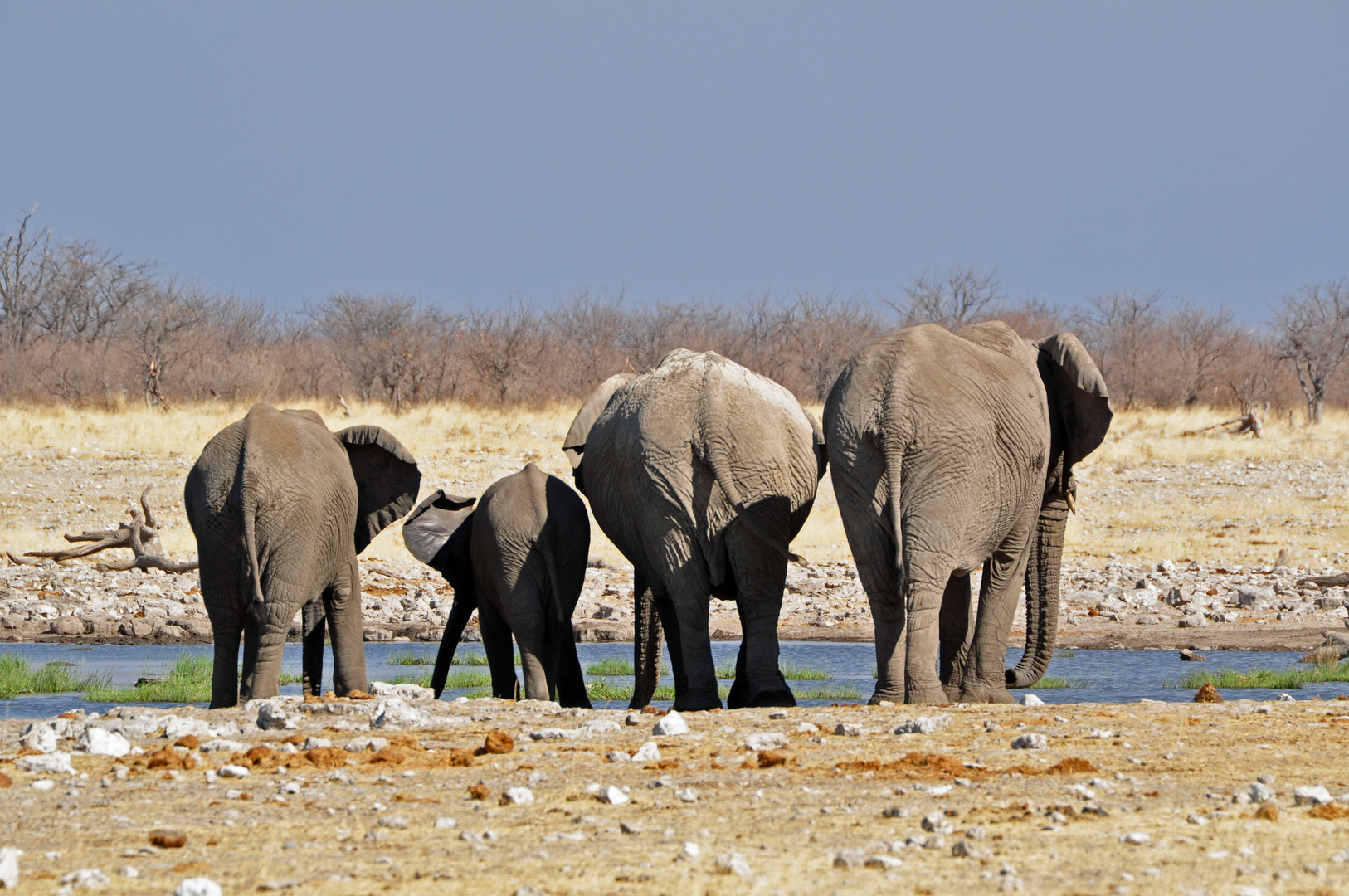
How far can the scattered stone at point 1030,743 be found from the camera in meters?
5.62

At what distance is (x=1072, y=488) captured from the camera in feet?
32.4

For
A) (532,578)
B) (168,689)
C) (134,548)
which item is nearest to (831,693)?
(532,578)

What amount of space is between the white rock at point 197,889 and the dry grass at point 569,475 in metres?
18.7

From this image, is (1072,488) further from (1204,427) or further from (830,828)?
(1204,427)

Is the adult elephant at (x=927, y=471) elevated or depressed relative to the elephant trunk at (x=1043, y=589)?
elevated

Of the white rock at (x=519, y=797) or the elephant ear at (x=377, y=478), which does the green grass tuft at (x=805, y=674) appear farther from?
the white rock at (x=519, y=797)

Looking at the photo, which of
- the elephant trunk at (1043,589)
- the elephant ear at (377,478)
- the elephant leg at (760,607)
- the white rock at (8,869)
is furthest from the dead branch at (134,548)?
the white rock at (8,869)

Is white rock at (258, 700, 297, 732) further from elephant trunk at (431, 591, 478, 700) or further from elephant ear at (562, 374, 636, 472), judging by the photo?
elephant ear at (562, 374, 636, 472)

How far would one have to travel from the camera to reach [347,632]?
31.9ft

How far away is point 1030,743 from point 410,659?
9617mm

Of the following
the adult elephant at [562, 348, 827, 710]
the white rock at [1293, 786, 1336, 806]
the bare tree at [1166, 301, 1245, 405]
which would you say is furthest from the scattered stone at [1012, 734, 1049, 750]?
the bare tree at [1166, 301, 1245, 405]

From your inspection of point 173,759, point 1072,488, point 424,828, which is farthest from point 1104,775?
point 1072,488

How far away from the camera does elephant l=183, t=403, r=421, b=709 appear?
860cm

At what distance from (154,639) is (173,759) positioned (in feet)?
38.0
